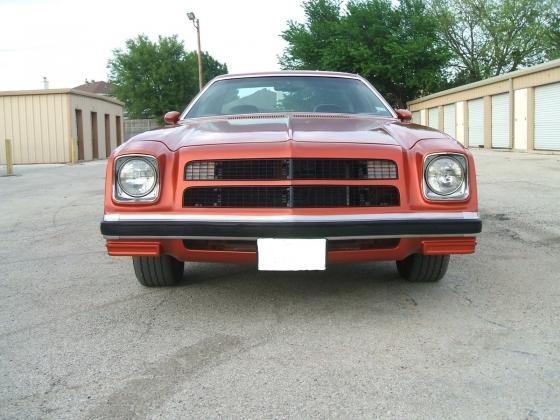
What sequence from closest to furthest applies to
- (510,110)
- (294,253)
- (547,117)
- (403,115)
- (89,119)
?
1. (294,253)
2. (403,115)
3. (547,117)
4. (510,110)
5. (89,119)

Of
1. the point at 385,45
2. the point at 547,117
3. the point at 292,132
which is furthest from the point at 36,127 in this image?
the point at 292,132

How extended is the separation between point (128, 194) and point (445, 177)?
70.2 inches

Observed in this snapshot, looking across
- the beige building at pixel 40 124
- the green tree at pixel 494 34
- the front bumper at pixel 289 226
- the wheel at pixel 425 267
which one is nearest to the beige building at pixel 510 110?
the green tree at pixel 494 34

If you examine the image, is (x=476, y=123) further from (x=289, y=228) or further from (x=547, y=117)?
(x=289, y=228)

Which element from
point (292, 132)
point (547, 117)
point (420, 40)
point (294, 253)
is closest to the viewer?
point (294, 253)

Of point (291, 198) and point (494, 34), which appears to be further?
point (494, 34)

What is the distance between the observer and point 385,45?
3675 centimetres

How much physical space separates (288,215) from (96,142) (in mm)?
28062

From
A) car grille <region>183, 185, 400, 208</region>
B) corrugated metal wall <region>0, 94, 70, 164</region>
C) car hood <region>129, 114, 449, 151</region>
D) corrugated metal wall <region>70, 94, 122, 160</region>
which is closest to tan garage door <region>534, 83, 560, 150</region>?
car hood <region>129, 114, 449, 151</region>

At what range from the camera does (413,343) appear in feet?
9.71

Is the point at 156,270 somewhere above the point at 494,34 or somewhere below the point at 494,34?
below

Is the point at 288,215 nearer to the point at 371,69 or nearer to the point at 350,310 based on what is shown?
the point at 350,310

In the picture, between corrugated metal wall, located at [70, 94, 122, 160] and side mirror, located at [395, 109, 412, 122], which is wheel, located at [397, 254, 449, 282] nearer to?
side mirror, located at [395, 109, 412, 122]

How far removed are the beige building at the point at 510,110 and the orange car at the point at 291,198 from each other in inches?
690
